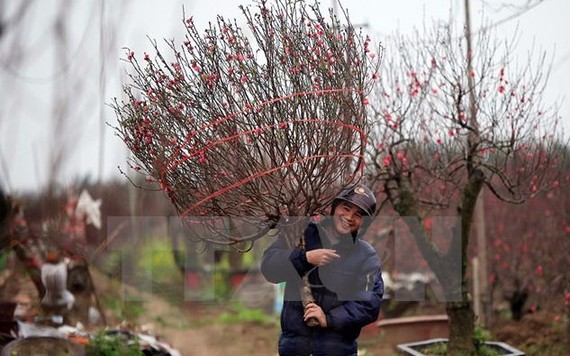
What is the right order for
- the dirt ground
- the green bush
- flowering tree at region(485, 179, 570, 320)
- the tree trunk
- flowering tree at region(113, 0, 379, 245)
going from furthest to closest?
1. flowering tree at region(485, 179, 570, 320)
2. the dirt ground
3. the green bush
4. the tree trunk
5. flowering tree at region(113, 0, 379, 245)

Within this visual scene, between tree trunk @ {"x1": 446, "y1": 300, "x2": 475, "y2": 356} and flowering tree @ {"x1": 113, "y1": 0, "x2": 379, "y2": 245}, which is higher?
flowering tree @ {"x1": 113, "y1": 0, "x2": 379, "y2": 245}

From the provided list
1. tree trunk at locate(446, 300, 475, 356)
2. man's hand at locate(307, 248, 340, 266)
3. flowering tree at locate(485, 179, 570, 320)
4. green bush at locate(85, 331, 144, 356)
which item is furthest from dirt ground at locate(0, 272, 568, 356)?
man's hand at locate(307, 248, 340, 266)

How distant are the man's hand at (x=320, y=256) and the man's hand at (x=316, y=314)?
0.20m

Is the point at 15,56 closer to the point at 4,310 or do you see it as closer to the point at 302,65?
the point at 302,65

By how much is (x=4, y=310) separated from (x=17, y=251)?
A: 134 cm

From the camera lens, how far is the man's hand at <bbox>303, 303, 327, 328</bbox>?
3543mm

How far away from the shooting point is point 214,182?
351 centimetres

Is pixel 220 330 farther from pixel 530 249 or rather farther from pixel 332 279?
pixel 332 279

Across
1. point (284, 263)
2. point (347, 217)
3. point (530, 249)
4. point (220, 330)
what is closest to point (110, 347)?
point (284, 263)

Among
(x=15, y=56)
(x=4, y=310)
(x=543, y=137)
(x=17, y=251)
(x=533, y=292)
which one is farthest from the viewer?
(x=533, y=292)

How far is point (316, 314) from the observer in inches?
139

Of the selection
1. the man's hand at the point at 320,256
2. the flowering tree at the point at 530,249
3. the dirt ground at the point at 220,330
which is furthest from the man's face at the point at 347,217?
the flowering tree at the point at 530,249

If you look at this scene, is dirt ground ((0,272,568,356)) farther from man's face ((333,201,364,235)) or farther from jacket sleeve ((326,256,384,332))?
man's face ((333,201,364,235))

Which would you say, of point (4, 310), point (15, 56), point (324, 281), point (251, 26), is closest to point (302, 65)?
point (251, 26)
